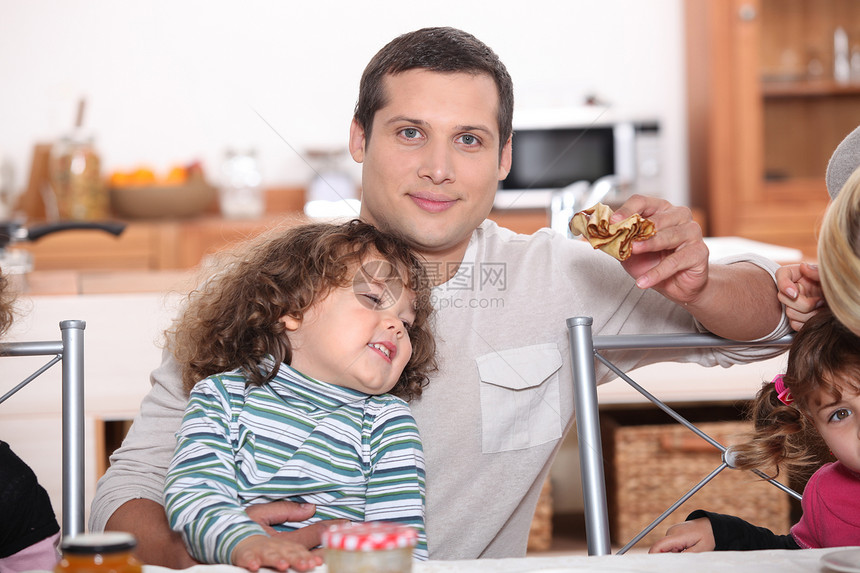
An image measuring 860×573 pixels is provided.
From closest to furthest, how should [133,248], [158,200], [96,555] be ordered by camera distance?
[96,555], [133,248], [158,200]

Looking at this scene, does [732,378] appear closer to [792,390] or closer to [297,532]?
[792,390]

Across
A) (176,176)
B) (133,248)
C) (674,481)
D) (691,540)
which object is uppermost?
(176,176)

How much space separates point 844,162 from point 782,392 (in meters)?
0.26

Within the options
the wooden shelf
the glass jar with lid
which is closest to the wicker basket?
the wooden shelf

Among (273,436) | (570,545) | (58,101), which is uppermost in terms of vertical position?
(58,101)

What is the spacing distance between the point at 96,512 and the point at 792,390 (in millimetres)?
764

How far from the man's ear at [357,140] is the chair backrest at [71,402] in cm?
40

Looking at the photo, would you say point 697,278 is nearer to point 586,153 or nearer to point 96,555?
point 96,555

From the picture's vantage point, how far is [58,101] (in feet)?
11.1

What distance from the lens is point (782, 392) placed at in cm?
103

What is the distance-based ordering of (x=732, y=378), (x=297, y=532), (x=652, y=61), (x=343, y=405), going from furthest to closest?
(x=652, y=61) < (x=732, y=378) < (x=343, y=405) < (x=297, y=532)

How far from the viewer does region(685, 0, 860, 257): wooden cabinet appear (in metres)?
3.10

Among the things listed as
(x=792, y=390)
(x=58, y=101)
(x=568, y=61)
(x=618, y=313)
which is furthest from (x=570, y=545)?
(x=58, y=101)

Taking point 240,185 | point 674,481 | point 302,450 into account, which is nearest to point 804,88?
point 674,481
